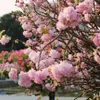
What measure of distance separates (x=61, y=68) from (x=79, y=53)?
40.5 inches

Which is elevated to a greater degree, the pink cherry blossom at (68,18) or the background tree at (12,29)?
the background tree at (12,29)

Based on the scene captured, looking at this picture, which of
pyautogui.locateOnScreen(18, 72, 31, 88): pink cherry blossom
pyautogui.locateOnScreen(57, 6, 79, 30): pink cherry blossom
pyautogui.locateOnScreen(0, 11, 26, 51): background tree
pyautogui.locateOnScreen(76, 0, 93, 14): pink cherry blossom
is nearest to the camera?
pyautogui.locateOnScreen(57, 6, 79, 30): pink cherry blossom

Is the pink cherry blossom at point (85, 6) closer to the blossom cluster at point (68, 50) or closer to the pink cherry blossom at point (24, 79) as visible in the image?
the blossom cluster at point (68, 50)

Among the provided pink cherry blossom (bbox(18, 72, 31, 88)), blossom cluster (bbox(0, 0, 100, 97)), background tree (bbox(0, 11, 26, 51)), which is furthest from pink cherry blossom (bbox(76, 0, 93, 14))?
background tree (bbox(0, 11, 26, 51))

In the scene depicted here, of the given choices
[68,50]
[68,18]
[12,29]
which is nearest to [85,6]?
[68,18]

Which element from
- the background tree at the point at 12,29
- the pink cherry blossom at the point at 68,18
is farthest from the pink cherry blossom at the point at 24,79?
the background tree at the point at 12,29

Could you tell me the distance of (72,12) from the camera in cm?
271

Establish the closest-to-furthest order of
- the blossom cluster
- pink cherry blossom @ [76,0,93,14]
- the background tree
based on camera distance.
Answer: the blossom cluster < pink cherry blossom @ [76,0,93,14] < the background tree

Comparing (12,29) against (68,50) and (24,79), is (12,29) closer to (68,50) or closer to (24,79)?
(68,50)

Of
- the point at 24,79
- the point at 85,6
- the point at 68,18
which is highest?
the point at 85,6

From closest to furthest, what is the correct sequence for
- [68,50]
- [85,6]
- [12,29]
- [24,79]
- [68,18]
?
1. [68,18]
2. [85,6]
3. [24,79]
4. [68,50]
5. [12,29]

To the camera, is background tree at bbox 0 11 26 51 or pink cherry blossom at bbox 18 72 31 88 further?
background tree at bbox 0 11 26 51

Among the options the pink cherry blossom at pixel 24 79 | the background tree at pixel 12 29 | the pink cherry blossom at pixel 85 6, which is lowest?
the pink cherry blossom at pixel 24 79

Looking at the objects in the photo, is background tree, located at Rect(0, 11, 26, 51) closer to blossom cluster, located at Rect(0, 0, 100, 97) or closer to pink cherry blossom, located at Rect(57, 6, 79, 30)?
blossom cluster, located at Rect(0, 0, 100, 97)
